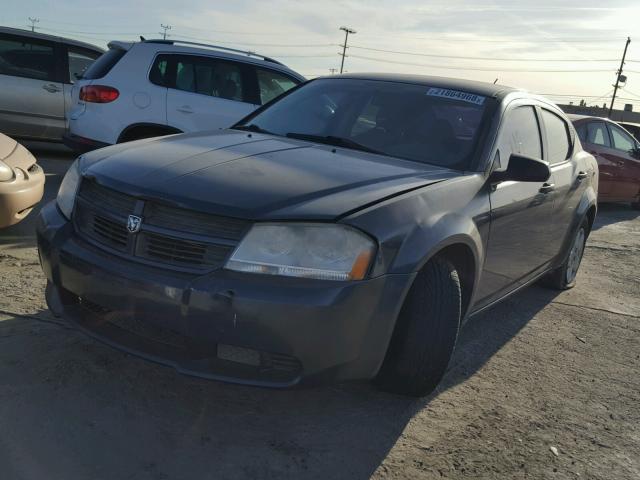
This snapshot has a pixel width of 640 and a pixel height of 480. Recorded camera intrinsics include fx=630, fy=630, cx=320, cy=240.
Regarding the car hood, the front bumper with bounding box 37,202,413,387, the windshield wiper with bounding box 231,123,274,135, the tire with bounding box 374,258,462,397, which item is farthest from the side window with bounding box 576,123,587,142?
the front bumper with bounding box 37,202,413,387

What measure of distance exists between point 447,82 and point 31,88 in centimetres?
634

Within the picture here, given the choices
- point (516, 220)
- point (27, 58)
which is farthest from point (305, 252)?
point (27, 58)

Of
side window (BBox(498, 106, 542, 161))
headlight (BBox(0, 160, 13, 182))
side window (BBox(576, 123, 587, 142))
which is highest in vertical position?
side window (BBox(498, 106, 542, 161))

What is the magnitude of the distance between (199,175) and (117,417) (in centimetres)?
107

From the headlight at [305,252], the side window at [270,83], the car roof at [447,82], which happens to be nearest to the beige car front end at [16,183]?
the car roof at [447,82]

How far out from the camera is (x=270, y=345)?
2373mm

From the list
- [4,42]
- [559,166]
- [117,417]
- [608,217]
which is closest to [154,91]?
[4,42]

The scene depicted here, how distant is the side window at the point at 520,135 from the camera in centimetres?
363

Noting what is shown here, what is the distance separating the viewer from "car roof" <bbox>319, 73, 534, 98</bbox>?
3.84 metres

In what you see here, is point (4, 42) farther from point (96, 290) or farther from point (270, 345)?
point (270, 345)

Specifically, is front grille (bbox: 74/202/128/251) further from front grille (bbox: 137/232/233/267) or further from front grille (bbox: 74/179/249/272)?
front grille (bbox: 137/232/233/267)

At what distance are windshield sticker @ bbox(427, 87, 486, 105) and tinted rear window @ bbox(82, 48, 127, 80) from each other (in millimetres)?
4227

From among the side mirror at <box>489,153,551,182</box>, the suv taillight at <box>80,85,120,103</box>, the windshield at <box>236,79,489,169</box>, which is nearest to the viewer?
→ the side mirror at <box>489,153,551,182</box>

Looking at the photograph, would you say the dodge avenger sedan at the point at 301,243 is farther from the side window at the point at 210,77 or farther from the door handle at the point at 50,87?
the door handle at the point at 50,87
